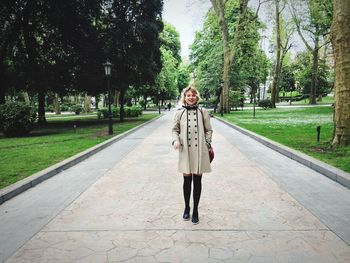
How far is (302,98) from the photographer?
223ft

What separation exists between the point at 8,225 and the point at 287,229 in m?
3.85

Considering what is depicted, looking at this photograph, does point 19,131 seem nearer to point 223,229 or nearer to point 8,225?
point 8,225

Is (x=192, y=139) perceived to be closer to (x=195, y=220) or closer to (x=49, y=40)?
(x=195, y=220)

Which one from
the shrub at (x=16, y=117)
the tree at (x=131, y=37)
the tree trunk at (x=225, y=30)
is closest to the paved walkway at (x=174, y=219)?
the shrub at (x=16, y=117)

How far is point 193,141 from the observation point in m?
4.54

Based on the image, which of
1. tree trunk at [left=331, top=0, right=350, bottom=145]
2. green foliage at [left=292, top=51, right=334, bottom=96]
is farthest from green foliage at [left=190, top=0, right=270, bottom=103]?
tree trunk at [left=331, top=0, right=350, bottom=145]

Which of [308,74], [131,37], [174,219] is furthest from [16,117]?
[308,74]

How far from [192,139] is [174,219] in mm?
1189

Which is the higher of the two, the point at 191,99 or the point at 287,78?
the point at 287,78

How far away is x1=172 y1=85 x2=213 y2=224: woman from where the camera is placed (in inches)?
178

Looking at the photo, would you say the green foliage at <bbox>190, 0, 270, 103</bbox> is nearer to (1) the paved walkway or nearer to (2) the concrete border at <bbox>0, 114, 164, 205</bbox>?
(2) the concrete border at <bbox>0, 114, 164, 205</bbox>

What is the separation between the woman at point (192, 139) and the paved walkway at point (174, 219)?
2.18 ft

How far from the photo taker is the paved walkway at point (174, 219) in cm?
359

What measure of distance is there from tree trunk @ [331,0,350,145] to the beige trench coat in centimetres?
689
